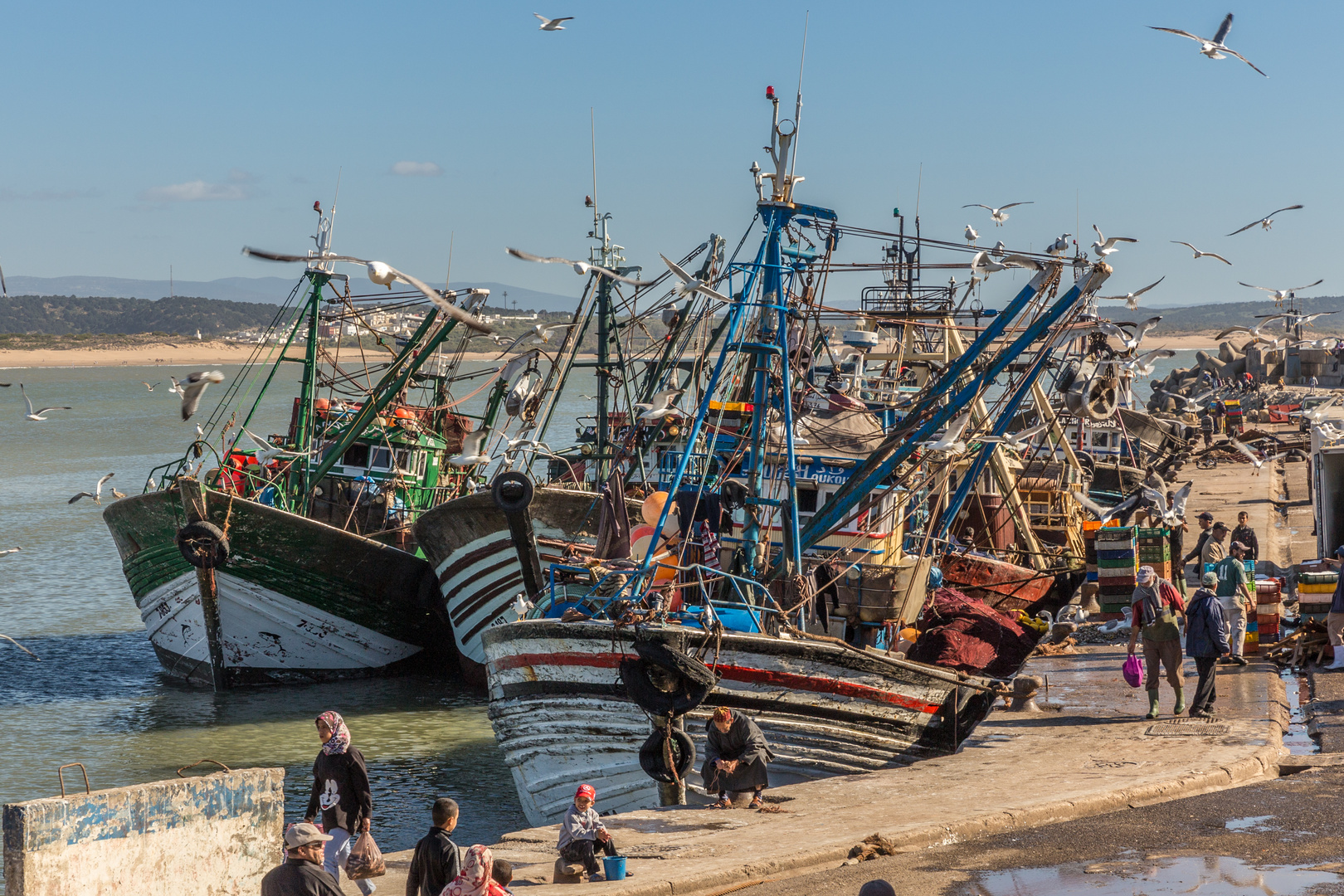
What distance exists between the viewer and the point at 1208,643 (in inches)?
404

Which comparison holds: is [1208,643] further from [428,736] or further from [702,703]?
[428,736]

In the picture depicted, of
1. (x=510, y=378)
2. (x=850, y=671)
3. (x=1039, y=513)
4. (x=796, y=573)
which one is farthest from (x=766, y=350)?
(x=1039, y=513)

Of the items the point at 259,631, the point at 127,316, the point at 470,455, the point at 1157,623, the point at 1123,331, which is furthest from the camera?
the point at 127,316

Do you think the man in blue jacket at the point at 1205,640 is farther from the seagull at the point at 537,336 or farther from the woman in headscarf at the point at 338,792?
the woman in headscarf at the point at 338,792

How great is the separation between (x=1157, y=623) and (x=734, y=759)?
12.1 ft

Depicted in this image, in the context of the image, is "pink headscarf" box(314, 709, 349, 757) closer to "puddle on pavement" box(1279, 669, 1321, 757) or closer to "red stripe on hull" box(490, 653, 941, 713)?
"red stripe on hull" box(490, 653, 941, 713)

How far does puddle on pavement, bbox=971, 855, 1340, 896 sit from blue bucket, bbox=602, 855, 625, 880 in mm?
1904

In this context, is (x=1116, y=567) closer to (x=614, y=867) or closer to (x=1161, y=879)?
(x=1161, y=879)

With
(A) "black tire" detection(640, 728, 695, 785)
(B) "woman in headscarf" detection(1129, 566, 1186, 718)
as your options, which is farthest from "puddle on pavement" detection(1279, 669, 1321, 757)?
(A) "black tire" detection(640, 728, 695, 785)

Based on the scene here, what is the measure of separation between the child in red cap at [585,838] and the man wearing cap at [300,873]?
2098 millimetres

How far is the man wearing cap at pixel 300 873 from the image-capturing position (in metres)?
5.55

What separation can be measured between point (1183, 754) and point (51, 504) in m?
37.1

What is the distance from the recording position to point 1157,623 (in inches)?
411

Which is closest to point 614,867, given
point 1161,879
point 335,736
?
point 335,736
